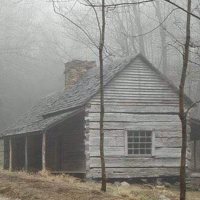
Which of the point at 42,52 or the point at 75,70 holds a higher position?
the point at 42,52

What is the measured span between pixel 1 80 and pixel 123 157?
30.4 metres

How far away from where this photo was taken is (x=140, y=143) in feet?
62.3

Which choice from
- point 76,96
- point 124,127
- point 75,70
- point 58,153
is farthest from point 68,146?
point 75,70

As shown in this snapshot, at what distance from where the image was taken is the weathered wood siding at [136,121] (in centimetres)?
1845

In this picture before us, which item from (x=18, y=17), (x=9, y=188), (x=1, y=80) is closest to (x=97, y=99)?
(x=9, y=188)

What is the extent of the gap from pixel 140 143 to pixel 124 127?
1067mm

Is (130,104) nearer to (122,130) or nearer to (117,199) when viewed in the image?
(122,130)

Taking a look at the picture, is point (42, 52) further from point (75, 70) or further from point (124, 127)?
point (124, 127)

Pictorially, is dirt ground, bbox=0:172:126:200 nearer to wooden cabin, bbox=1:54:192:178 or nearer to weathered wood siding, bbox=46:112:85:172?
wooden cabin, bbox=1:54:192:178

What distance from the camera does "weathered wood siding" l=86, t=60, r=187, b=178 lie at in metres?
18.5

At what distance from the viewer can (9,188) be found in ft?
32.3

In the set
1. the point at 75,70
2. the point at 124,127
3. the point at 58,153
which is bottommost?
the point at 58,153

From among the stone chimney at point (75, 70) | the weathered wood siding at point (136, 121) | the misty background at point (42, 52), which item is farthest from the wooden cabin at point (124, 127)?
the misty background at point (42, 52)

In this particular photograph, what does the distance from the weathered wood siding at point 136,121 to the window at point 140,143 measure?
1.13 ft
